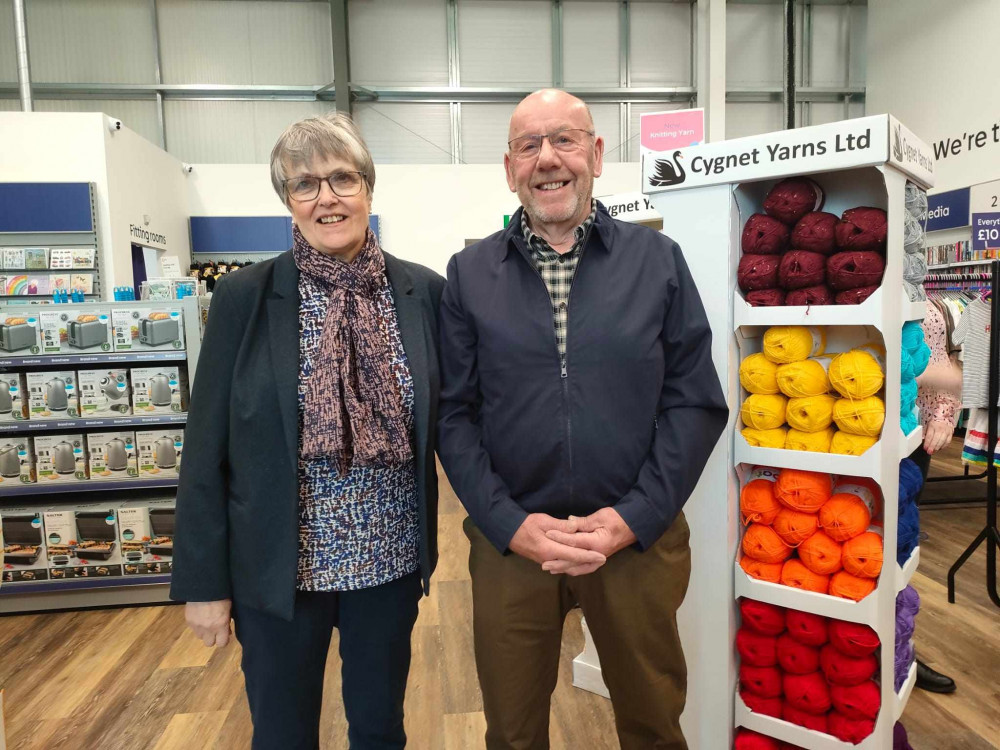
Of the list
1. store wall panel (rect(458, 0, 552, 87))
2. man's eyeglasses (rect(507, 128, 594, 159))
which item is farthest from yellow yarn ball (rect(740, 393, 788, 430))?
store wall panel (rect(458, 0, 552, 87))

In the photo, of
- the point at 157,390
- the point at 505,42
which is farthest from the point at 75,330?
the point at 505,42

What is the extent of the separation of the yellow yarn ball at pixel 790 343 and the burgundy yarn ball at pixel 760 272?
134 millimetres

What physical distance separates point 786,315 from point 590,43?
907 centimetres

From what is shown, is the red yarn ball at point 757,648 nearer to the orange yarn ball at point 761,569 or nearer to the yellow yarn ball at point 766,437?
the orange yarn ball at point 761,569

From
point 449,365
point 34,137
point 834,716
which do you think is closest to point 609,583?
point 449,365

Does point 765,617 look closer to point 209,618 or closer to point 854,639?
point 854,639

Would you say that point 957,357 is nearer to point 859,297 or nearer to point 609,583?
point 859,297

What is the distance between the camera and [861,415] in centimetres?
169

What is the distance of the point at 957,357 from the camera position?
109 inches

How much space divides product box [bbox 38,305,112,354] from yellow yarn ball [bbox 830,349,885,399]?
11.0ft

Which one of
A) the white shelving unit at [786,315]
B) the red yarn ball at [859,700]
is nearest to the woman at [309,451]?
the white shelving unit at [786,315]

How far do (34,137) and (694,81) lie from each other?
28.1ft

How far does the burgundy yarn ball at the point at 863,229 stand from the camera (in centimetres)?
167

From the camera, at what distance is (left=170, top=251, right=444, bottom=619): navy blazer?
134cm
